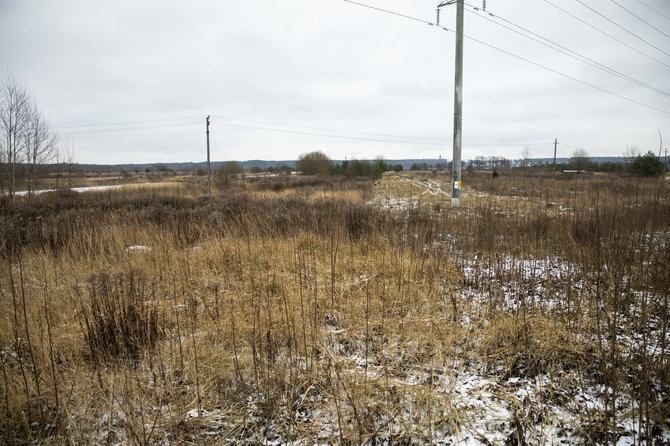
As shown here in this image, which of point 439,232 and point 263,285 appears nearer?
point 263,285

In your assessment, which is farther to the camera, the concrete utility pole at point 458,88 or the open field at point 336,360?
the concrete utility pole at point 458,88

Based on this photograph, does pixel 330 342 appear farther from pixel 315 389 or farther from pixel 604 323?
pixel 604 323

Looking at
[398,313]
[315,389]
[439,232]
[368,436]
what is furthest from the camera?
[439,232]

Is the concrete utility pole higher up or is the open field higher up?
the concrete utility pole

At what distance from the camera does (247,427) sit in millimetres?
2018

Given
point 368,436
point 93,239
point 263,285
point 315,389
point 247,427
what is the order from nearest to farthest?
point 368,436
point 247,427
point 315,389
point 263,285
point 93,239

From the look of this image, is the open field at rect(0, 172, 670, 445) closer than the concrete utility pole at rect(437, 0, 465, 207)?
Yes

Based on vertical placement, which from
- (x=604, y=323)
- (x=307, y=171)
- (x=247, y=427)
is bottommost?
(x=247, y=427)

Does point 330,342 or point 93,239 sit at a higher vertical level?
point 93,239

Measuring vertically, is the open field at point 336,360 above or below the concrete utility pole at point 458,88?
below

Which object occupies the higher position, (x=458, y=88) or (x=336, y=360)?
(x=458, y=88)

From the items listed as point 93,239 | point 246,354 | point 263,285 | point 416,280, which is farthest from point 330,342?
point 93,239

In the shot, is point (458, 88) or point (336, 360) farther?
point (458, 88)

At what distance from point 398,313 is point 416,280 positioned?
2.93 ft
